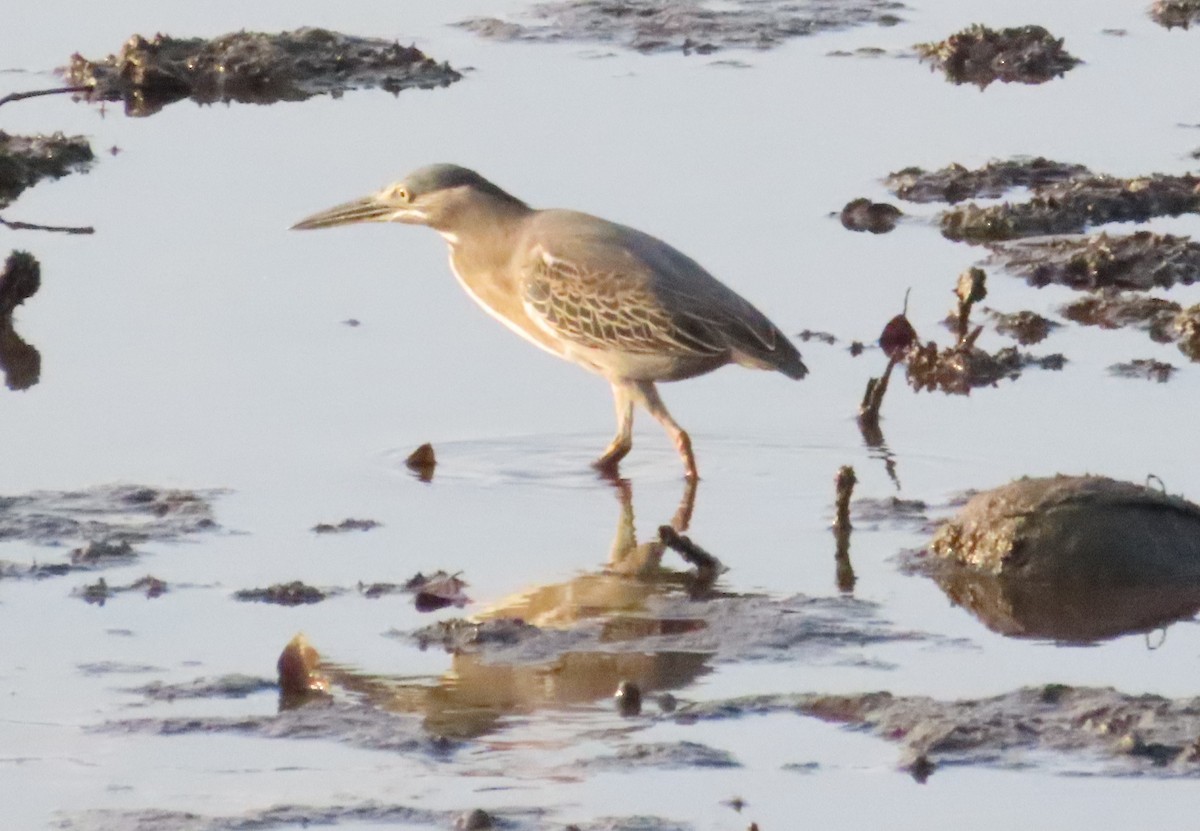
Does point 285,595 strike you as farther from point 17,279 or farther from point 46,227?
point 46,227

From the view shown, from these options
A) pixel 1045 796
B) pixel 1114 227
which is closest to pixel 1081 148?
pixel 1114 227

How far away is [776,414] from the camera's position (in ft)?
33.3

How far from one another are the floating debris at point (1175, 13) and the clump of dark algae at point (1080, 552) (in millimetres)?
9495

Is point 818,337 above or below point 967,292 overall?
below

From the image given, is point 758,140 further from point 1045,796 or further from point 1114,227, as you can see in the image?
point 1045,796

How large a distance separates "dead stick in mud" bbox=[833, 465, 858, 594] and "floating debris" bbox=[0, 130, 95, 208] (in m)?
5.59

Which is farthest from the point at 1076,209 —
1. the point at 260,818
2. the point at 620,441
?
the point at 260,818

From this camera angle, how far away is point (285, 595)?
7.97m

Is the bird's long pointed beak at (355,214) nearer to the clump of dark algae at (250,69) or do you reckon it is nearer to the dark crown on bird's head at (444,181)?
the dark crown on bird's head at (444,181)

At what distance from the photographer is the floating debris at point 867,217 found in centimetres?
1253

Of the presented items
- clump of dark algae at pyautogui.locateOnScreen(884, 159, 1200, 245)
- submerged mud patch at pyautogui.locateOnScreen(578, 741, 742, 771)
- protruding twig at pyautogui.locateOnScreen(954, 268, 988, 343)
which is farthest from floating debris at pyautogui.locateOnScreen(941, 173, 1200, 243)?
submerged mud patch at pyautogui.locateOnScreen(578, 741, 742, 771)

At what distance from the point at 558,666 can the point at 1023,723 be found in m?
1.31

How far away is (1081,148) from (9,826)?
9078 millimetres

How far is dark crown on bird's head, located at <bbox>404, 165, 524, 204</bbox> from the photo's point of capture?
10.3m
